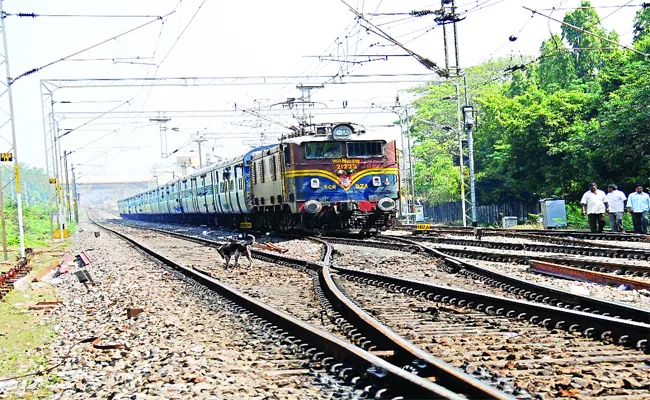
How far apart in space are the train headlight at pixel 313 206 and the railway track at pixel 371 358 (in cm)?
1226

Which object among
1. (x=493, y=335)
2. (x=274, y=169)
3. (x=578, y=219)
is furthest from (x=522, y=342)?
(x=578, y=219)

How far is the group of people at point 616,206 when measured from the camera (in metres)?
18.7

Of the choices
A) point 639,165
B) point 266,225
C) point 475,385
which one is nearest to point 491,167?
point 639,165

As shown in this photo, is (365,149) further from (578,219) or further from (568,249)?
(578,219)

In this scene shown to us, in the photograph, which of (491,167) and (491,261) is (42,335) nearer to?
(491,261)

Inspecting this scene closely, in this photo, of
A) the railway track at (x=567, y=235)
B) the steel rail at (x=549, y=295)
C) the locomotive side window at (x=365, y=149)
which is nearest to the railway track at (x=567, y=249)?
the railway track at (x=567, y=235)

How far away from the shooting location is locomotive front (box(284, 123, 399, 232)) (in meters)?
21.1

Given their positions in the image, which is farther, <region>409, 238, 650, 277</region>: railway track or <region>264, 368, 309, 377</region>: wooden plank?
<region>409, 238, 650, 277</region>: railway track

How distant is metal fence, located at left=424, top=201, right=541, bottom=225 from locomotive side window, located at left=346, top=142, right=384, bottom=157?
15.4 metres

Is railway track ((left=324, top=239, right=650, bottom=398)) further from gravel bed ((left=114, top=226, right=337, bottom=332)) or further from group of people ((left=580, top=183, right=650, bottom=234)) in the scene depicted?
group of people ((left=580, top=183, right=650, bottom=234))

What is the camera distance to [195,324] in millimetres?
7832

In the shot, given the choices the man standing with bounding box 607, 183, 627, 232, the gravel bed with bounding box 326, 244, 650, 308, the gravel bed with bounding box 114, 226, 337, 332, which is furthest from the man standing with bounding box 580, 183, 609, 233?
the gravel bed with bounding box 114, 226, 337, 332

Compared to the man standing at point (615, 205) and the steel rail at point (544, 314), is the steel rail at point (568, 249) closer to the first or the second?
the man standing at point (615, 205)

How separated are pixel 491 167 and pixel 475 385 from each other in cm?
3727
